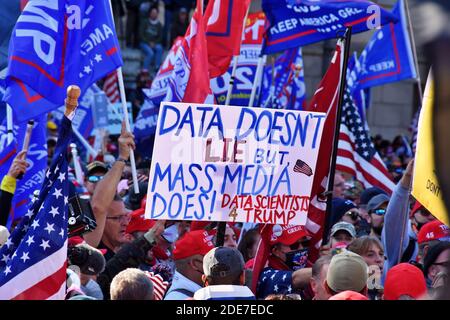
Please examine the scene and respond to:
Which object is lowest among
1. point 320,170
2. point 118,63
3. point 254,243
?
point 254,243

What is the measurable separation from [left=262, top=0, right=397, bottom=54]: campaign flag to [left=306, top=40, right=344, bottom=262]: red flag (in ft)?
2.29

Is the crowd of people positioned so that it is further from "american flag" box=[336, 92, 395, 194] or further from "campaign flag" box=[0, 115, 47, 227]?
"american flag" box=[336, 92, 395, 194]

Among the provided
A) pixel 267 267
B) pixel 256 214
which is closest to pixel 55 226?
pixel 256 214

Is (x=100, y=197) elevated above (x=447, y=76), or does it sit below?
below

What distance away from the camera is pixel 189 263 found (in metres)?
5.66

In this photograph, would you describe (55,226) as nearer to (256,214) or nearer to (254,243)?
(256,214)

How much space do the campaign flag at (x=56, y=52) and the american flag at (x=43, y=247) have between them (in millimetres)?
1864

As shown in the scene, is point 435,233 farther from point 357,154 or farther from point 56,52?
point 357,154

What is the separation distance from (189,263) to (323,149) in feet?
6.24

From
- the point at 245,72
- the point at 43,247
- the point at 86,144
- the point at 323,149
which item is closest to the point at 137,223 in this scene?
the point at 323,149

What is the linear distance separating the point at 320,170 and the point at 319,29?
1787 mm
